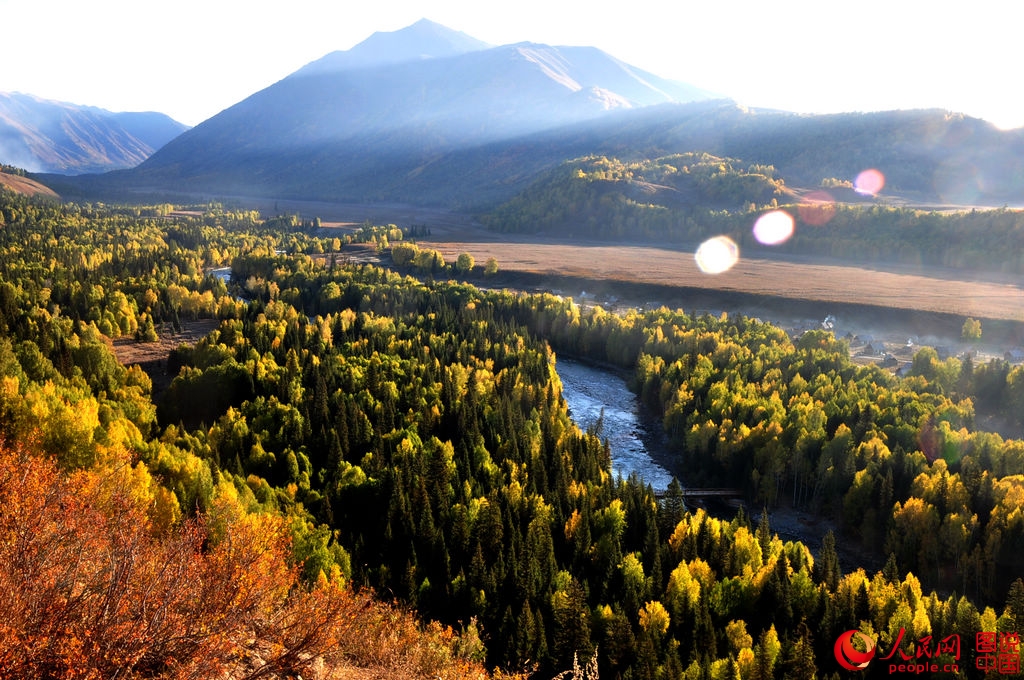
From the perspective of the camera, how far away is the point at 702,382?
95375 mm

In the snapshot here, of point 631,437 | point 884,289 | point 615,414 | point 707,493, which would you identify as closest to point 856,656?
point 707,493

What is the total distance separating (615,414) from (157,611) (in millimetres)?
88711

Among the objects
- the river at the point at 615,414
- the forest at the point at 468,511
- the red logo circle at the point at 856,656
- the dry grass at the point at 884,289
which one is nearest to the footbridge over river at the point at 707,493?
the forest at the point at 468,511

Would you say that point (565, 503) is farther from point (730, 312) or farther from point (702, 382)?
point (730, 312)

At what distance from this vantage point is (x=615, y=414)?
10538cm

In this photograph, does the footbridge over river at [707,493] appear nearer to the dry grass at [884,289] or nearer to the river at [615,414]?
the river at [615,414]

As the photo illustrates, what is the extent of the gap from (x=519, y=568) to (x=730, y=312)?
433 feet

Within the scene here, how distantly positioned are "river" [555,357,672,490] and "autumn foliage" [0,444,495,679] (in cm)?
5012

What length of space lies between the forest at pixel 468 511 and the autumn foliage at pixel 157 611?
15 centimetres

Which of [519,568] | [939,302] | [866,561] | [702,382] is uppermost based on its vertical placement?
[939,302]

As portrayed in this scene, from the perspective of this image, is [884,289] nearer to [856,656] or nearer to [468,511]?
[856,656]

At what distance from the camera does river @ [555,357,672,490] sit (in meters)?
86.4

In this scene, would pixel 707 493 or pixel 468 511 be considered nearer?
pixel 468 511

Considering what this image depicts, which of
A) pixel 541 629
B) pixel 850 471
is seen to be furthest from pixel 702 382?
pixel 541 629
